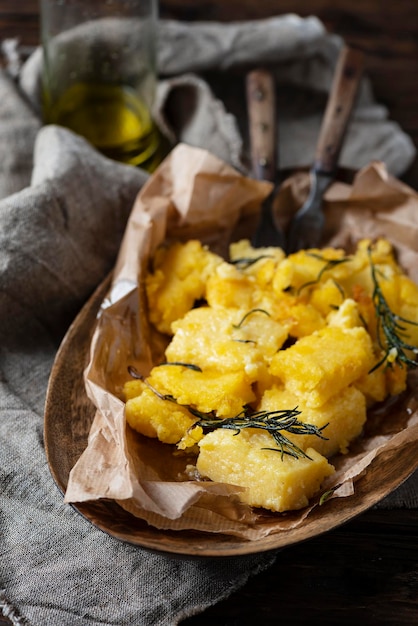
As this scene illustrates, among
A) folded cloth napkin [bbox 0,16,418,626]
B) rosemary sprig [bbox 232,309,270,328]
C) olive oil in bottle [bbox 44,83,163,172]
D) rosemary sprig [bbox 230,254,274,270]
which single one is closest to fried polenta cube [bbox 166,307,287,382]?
rosemary sprig [bbox 232,309,270,328]

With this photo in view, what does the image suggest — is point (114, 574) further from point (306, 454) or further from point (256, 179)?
point (256, 179)

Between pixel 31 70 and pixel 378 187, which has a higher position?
pixel 31 70

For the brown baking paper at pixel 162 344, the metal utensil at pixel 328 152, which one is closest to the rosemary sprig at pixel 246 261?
the brown baking paper at pixel 162 344

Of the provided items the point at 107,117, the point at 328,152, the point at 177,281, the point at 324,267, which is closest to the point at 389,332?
the point at 324,267

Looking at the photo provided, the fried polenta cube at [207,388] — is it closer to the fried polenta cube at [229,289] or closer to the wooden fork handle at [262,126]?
the fried polenta cube at [229,289]

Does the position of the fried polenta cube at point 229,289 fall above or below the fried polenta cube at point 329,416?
above

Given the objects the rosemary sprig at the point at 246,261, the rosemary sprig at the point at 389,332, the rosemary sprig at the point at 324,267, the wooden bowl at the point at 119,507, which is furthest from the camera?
the rosemary sprig at the point at 246,261

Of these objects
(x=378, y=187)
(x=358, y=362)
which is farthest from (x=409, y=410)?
(x=378, y=187)
